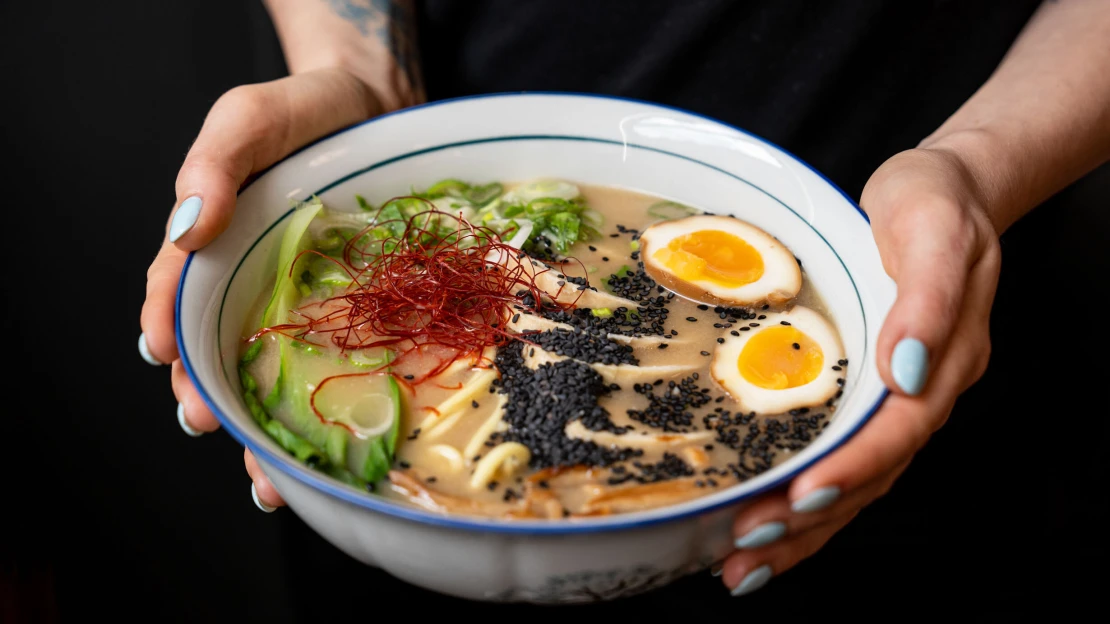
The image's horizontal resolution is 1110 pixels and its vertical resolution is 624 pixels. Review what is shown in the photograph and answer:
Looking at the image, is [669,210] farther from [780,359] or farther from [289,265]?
[289,265]

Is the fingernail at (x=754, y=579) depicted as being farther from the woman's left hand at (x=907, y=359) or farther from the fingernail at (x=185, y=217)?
the fingernail at (x=185, y=217)

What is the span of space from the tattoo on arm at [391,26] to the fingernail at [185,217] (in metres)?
1.06

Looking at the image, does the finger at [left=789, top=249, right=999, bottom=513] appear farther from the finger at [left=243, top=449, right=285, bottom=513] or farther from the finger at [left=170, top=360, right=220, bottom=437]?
the finger at [left=170, top=360, right=220, bottom=437]

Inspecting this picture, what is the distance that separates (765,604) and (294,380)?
1.62m

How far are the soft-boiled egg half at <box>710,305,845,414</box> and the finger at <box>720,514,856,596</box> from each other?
0.92 ft

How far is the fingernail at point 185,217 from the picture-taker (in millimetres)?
1905

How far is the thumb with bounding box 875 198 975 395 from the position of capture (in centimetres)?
160

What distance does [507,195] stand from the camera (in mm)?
2543

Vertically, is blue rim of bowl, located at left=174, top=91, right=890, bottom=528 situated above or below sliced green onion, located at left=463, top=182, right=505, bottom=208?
above

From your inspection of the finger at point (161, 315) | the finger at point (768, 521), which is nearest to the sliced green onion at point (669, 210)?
the finger at point (768, 521)

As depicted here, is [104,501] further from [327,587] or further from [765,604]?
[765,604]

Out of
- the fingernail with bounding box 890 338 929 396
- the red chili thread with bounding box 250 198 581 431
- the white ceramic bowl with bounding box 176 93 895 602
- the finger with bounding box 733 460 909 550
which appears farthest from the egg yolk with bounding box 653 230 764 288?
the finger with bounding box 733 460 909 550

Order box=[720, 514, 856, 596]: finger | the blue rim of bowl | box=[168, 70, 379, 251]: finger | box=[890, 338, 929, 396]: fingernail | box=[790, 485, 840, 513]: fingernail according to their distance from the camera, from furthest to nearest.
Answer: box=[168, 70, 379, 251]: finger
box=[720, 514, 856, 596]: finger
box=[890, 338, 929, 396]: fingernail
box=[790, 485, 840, 513]: fingernail
the blue rim of bowl

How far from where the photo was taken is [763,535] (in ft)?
4.94
